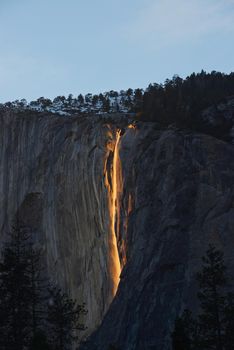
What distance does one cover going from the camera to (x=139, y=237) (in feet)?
171

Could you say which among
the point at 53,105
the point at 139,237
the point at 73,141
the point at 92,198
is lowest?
the point at 139,237

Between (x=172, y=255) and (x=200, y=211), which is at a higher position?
(x=200, y=211)

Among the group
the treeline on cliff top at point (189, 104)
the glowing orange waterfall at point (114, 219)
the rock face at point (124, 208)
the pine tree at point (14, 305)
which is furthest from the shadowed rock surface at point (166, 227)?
the pine tree at point (14, 305)

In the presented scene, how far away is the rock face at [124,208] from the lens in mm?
46406

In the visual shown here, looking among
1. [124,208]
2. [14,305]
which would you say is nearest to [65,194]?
[124,208]

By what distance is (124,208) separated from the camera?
191 feet

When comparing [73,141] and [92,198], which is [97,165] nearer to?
[92,198]

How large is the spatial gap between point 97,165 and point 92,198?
3.23 meters

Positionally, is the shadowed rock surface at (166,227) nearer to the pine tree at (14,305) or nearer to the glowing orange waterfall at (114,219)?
the glowing orange waterfall at (114,219)

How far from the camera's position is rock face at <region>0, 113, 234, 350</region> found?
46.4 m

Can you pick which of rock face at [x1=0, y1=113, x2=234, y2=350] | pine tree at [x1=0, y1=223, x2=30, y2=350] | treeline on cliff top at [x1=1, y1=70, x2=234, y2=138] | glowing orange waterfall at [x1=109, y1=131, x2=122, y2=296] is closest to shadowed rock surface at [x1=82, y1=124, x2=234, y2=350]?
rock face at [x1=0, y1=113, x2=234, y2=350]

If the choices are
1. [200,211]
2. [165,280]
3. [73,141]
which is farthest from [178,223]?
[73,141]

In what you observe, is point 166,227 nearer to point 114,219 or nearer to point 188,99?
point 114,219

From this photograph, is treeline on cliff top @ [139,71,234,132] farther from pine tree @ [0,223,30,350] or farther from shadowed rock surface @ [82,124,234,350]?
pine tree @ [0,223,30,350]
